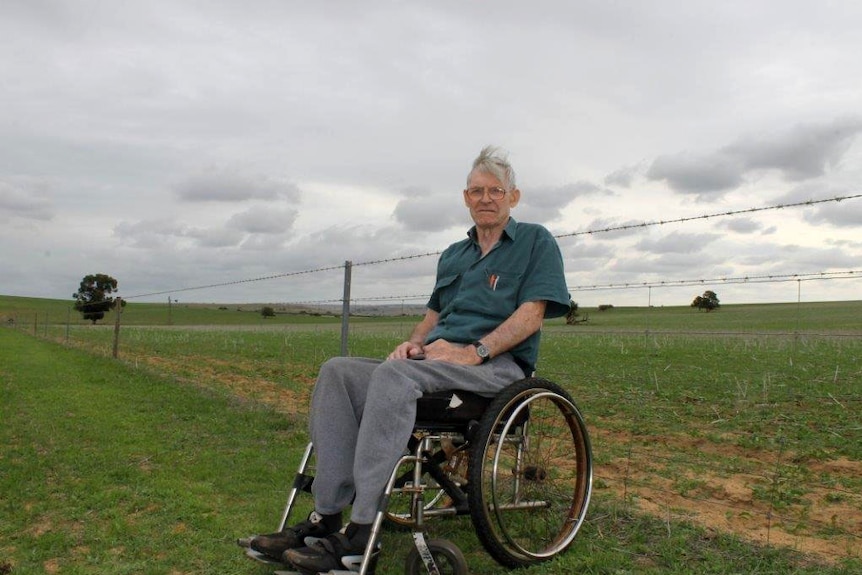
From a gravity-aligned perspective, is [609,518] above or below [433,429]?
below

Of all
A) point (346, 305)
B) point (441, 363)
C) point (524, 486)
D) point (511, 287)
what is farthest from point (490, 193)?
point (346, 305)

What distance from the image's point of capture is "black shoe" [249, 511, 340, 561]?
100 inches

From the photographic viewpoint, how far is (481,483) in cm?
256

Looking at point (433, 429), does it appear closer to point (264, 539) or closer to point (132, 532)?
point (264, 539)

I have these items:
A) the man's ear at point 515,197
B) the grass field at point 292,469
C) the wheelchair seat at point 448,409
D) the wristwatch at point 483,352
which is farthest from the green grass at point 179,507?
the man's ear at point 515,197

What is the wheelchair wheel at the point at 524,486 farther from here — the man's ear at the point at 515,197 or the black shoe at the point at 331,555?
the man's ear at the point at 515,197

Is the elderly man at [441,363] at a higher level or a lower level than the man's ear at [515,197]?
lower

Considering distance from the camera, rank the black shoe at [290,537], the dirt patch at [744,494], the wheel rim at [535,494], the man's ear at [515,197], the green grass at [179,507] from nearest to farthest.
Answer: the black shoe at [290,537] → the wheel rim at [535,494] → the green grass at [179,507] → the man's ear at [515,197] → the dirt patch at [744,494]

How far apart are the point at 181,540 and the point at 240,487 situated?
0.96m

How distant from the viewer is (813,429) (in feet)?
23.4

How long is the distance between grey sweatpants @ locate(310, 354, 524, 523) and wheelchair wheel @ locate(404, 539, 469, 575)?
0.26 meters

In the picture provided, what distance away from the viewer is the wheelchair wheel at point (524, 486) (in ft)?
8.52

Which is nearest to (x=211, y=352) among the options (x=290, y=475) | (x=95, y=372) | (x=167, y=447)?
(x=95, y=372)

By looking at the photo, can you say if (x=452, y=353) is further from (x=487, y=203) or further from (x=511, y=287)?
(x=487, y=203)
